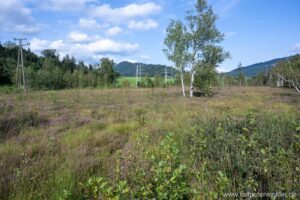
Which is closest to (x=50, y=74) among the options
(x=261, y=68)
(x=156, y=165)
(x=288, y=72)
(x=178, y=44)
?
(x=178, y=44)

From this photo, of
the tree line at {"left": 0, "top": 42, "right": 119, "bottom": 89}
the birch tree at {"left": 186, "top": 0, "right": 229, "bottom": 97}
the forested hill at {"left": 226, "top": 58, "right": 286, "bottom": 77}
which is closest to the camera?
the forested hill at {"left": 226, "top": 58, "right": 286, "bottom": 77}

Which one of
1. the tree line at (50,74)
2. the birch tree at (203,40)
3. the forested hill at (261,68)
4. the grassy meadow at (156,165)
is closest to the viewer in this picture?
the grassy meadow at (156,165)

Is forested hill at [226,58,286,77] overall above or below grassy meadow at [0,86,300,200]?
above

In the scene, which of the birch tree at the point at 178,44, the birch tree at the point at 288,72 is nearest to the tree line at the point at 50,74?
the birch tree at the point at 178,44

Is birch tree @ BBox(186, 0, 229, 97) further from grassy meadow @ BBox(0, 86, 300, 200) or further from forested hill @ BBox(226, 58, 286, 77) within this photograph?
grassy meadow @ BBox(0, 86, 300, 200)

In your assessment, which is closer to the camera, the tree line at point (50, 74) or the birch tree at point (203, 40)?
the birch tree at point (203, 40)

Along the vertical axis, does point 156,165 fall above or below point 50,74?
below

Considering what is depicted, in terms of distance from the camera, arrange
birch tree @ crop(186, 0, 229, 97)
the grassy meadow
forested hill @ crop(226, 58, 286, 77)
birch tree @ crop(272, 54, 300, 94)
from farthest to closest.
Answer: birch tree @ crop(186, 0, 229, 97) → forested hill @ crop(226, 58, 286, 77) → birch tree @ crop(272, 54, 300, 94) → the grassy meadow

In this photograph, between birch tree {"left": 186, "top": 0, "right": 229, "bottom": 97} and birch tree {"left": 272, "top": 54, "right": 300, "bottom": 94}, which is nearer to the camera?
Answer: birch tree {"left": 272, "top": 54, "right": 300, "bottom": 94}

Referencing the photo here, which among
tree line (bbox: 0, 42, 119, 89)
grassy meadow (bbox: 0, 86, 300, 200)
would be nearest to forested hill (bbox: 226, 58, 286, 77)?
grassy meadow (bbox: 0, 86, 300, 200)

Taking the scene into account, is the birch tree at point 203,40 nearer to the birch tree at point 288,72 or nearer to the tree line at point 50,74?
the birch tree at point 288,72

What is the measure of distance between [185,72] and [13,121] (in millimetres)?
23139

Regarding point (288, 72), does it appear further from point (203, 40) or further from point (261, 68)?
point (261, 68)

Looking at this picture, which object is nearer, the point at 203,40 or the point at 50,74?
the point at 203,40
